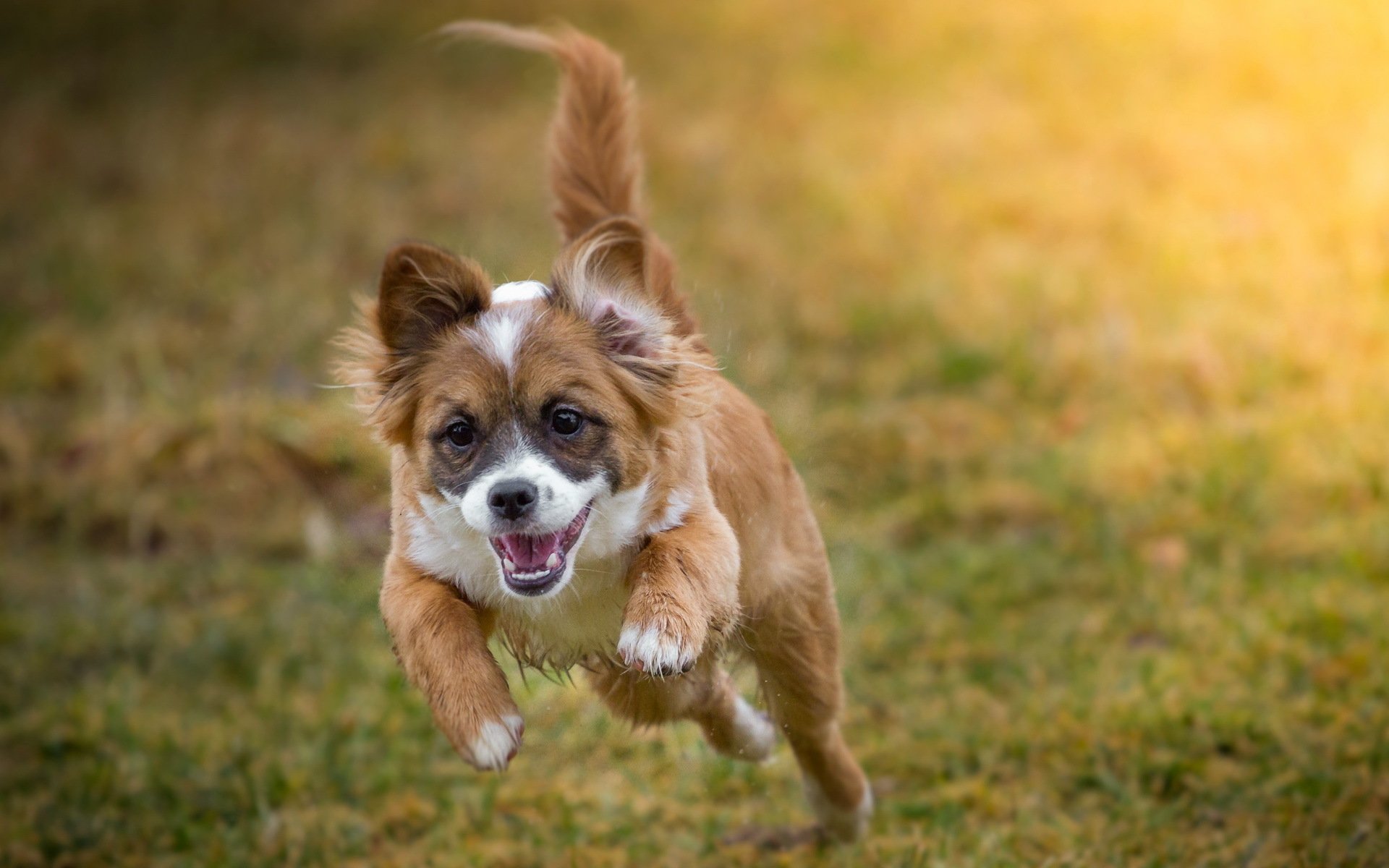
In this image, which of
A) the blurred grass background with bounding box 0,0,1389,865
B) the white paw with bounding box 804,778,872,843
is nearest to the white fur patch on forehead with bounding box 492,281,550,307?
the blurred grass background with bounding box 0,0,1389,865

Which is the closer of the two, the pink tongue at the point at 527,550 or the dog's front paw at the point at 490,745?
the dog's front paw at the point at 490,745

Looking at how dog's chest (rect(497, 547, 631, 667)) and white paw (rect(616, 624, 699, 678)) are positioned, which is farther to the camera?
dog's chest (rect(497, 547, 631, 667))

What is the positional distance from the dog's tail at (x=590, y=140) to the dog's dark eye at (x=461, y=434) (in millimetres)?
1183

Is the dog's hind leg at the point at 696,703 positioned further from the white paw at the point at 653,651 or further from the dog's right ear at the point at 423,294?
the dog's right ear at the point at 423,294

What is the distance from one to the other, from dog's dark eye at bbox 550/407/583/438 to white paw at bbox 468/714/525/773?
0.68 metres

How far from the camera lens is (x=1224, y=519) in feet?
22.5

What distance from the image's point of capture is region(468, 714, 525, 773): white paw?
10.5ft

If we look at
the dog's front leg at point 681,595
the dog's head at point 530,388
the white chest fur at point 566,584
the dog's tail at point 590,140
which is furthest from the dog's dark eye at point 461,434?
the dog's tail at point 590,140

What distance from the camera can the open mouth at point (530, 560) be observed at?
129 inches

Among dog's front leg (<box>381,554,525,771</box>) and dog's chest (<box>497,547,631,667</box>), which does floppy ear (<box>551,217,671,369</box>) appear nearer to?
dog's chest (<box>497,547,631,667</box>)

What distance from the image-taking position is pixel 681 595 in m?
3.30

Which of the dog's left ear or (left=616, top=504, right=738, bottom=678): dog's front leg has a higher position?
the dog's left ear

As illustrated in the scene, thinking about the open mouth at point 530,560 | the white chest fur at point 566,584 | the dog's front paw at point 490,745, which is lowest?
the dog's front paw at point 490,745

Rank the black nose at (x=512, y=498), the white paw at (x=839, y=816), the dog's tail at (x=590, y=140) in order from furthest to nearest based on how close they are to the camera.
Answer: the white paw at (x=839, y=816), the dog's tail at (x=590, y=140), the black nose at (x=512, y=498)
